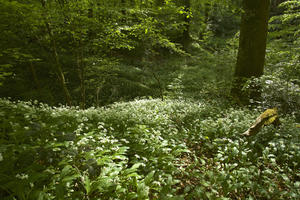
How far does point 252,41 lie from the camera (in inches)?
246

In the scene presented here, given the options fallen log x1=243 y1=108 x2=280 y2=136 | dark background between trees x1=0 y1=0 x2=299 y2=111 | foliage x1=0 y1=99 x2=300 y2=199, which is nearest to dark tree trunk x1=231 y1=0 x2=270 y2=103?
dark background between trees x1=0 y1=0 x2=299 y2=111

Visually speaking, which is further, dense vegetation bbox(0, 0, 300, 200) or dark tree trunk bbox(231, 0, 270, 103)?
dark tree trunk bbox(231, 0, 270, 103)

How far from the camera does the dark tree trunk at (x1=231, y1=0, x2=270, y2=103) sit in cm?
604

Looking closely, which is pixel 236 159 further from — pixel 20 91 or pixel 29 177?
pixel 20 91

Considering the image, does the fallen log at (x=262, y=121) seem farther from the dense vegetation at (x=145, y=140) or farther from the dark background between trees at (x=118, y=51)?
the dark background between trees at (x=118, y=51)

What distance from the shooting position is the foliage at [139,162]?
2242mm

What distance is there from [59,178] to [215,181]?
7.67 feet

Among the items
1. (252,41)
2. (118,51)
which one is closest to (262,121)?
(252,41)

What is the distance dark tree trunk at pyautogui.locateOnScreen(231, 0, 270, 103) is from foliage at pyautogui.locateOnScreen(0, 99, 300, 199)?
2.02 meters

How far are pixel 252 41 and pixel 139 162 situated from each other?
232 inches

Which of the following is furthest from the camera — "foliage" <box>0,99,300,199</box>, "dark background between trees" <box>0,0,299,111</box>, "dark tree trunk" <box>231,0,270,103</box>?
"dark tree trunk" <box>231,0,270,103</box>

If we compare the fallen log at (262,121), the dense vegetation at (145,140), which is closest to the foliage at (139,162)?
the dense vegetation at (145,140)

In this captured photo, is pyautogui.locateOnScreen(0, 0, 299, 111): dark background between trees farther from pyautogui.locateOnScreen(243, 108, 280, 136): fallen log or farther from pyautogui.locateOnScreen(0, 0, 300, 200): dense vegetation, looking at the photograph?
pyautogui.locateOnScreen(243, 108, 280, 136): fallen log

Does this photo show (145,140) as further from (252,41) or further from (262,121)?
(252,41)
